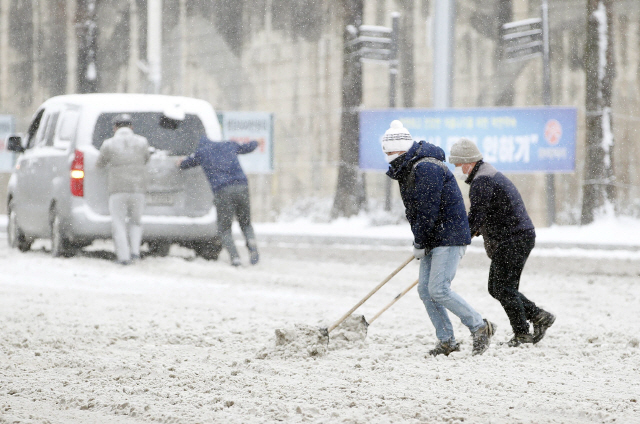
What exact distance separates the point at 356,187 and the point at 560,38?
15.2 feet

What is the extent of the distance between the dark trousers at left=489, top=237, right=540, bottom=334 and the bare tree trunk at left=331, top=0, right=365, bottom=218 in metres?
12.4

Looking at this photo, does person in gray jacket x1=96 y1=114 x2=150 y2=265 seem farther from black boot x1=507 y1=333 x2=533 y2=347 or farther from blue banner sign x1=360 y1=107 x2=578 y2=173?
blue banner sign x1=360 y1=107 x2=578 y2=173

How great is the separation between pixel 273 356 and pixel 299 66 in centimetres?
1553

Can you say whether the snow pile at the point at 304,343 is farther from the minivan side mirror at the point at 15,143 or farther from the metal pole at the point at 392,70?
the metal pole at the point at 392,70

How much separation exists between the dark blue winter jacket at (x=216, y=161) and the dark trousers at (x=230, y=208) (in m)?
0.08

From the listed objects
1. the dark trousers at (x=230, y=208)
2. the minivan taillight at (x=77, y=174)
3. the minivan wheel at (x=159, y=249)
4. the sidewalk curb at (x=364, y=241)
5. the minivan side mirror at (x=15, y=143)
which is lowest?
the sidewalk curb at (x=364, y=241)

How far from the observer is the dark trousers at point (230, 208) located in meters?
11.6

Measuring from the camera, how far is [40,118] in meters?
13.1

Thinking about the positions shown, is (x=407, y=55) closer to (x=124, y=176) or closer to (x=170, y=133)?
(x=170, y=133)

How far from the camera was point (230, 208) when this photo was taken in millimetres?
11594

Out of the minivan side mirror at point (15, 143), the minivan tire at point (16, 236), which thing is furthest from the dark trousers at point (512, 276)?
the minivan tire at point (16, 236)

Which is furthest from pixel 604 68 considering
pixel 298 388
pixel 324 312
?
pixel 298 388

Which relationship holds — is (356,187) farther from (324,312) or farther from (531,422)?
(531,422)

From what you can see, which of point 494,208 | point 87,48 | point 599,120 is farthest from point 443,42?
point 494,208
